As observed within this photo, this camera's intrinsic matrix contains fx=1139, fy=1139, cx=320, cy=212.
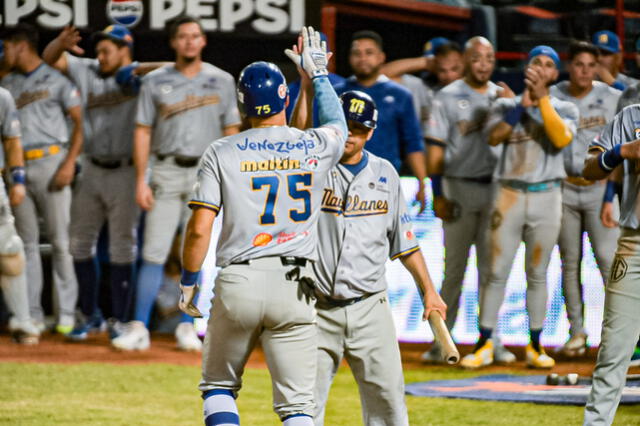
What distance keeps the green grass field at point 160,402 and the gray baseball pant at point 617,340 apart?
1033 millimetres

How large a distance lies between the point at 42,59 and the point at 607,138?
5283 millimetres

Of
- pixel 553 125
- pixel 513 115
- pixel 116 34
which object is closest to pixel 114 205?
pixel 116 34

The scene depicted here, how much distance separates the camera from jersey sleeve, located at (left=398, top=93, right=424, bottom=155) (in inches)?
311

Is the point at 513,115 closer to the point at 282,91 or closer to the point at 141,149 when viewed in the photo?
the point at 141,149

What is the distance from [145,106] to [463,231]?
8.19 feet

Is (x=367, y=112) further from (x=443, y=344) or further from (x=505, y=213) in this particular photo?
(x=505, y=213)

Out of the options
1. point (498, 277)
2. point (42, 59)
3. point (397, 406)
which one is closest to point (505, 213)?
point (498, 277)

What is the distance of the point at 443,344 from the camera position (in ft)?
15.2

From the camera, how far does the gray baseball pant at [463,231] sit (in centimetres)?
803

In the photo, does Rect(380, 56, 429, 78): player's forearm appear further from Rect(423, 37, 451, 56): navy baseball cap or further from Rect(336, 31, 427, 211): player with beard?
Rect(336, 31, 427, 211): player with beard

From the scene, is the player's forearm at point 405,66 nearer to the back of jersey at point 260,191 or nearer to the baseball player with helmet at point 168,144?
the baseball player with helmet at point 168,144

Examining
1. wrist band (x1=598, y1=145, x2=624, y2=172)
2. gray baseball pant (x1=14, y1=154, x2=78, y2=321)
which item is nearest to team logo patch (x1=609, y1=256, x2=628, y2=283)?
wrist band (x1=598, y1=145, x2=624, y2=172)

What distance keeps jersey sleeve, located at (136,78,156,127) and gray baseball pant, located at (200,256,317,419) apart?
4.13 m

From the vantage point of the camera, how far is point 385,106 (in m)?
7.82
